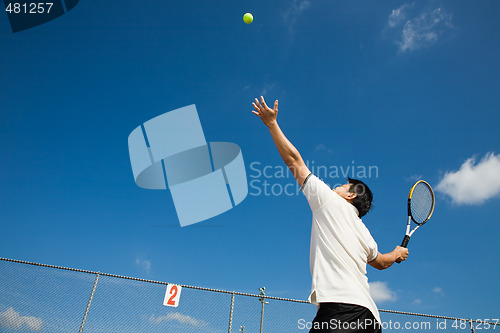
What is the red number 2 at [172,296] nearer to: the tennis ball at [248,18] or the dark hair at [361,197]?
the dark hair at [361,197]

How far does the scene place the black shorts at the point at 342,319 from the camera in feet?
6.00

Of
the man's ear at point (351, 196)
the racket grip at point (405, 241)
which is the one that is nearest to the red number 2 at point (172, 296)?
the racket grip at point (405, 241)

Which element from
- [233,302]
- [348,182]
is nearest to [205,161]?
[233,302]

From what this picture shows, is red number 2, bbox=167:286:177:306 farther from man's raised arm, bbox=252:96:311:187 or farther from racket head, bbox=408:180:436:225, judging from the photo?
man's raised arm, bbox=252:96:311:187

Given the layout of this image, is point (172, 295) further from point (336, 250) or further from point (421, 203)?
point (336, 250)

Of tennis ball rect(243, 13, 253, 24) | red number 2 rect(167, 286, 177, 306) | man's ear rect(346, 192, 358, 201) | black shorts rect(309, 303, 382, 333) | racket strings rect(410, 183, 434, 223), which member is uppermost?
tennis ball rect(243, 13, 253, 24)

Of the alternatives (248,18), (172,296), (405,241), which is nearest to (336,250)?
(405,241)

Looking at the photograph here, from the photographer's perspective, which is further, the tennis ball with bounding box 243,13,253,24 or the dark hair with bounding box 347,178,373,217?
the tennis ball with bounding box 243,13,253,24

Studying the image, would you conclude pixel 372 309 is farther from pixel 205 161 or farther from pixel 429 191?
pixel 205 161

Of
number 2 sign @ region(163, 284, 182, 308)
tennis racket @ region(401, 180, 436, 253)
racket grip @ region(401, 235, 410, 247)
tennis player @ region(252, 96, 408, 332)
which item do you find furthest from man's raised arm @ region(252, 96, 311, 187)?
number 2 sign @ region(163, 284, 182, 308)

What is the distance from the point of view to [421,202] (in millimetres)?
5055

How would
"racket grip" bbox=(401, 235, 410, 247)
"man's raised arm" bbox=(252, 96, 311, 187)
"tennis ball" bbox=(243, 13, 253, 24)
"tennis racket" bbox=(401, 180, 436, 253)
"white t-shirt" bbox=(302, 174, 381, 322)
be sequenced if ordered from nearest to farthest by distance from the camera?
"white t-shirt" bbox=(302, 174, 381, 322) < "man's raised arm" bbox=(252, 96, 311, 187) < "racket grip" bbox=(401, 235, 410, 247) < "tennis racket" bbox=(401, 180, 436, 253) < "tennis ball" bbox=(243, 13, 253, 24)

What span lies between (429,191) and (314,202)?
3700 millimetres

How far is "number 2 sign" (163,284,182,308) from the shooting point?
637cm
